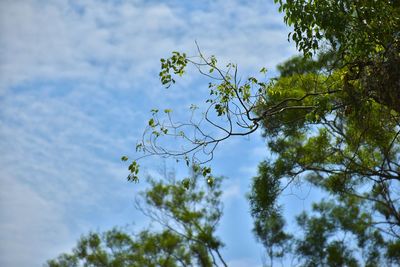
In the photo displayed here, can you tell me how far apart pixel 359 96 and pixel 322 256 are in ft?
37.8

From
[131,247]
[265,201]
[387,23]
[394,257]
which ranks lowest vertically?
[387,23]

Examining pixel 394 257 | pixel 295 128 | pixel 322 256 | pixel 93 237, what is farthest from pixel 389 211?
pixel 93 237

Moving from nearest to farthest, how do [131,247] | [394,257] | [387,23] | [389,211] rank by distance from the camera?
[387,23]
[389,211]
[394,257]
[131,247]

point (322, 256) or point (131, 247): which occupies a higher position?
point (131, 247)

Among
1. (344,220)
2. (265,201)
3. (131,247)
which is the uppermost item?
(131,247)

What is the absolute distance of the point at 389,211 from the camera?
13.1 metres

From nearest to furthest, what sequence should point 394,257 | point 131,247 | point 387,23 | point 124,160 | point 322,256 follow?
1. point 387,23
2. point 124,160
3. point 394,257
4. point 322,256
5. point 131,247

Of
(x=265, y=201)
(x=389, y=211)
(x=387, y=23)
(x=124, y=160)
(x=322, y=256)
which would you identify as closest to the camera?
(x=387, y=23)

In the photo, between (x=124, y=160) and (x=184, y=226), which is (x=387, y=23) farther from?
(x=184, y=226)

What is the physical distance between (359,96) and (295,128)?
416 cm

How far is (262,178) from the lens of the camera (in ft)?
34.9

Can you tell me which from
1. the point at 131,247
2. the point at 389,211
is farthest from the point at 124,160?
the point at 131,247

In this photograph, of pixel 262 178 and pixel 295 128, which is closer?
pixel 295 128

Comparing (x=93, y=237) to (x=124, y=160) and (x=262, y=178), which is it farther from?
(x=124, y=160)
